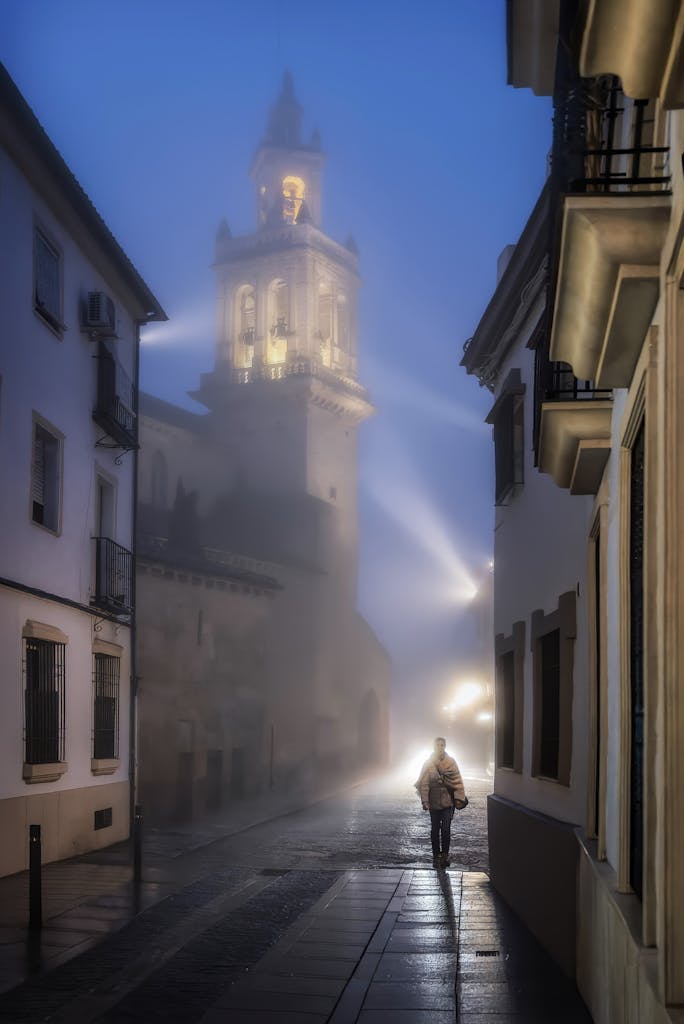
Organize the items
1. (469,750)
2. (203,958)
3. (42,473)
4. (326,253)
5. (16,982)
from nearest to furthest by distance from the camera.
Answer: (16,982), (203,958), (42,473), (326,253), (469,750)

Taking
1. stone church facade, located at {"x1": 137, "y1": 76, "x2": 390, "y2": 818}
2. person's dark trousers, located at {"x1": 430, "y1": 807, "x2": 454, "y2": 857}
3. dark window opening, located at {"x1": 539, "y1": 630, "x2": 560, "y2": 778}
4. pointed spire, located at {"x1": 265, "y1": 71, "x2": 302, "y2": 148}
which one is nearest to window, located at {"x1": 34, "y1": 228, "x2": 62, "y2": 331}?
person's dark trousers, located at {"x1": 430, "y1": 807, "x2": 454, "y2": 857}

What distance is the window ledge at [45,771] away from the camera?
17.2 metres

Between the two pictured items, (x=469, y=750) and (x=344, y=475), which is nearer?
(x=344, y=475)

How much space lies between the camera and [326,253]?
207 ft

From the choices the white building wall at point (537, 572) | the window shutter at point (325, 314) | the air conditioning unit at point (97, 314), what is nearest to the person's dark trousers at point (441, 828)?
the white building wall at point (537, 572)

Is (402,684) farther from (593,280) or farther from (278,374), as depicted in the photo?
(593,280)

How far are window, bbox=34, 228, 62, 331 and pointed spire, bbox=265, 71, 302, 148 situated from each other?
52713 mm

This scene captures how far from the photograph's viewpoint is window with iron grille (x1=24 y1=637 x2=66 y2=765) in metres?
17.6

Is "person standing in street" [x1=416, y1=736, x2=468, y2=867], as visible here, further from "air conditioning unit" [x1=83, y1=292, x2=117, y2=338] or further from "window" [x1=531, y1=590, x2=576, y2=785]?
"air conditioning unit" [x1=83, y1=292, x2=117, y2=338]

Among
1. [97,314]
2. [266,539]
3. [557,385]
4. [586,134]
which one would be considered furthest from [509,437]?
[266,539]

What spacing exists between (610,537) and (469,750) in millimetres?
64861

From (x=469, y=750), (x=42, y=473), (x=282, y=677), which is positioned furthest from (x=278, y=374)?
(x=42, y=473)

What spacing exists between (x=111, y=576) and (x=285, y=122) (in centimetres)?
5542

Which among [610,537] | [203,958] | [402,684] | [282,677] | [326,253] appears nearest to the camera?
[610,537]
